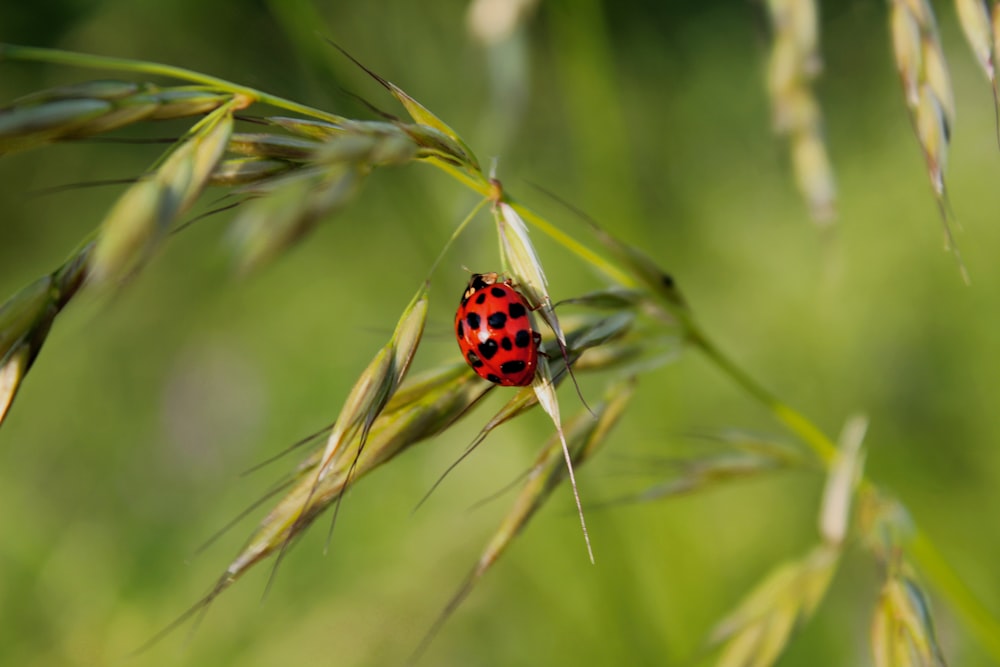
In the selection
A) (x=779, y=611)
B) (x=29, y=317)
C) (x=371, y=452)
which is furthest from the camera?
(x=779, y=611)

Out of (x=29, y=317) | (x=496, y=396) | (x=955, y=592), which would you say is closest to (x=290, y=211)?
(x=29, y=317)

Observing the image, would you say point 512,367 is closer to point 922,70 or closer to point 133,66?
point 133,66

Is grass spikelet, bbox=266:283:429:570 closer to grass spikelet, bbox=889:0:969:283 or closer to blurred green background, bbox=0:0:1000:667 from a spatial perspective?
blurred green background, bbox=0:0:1000:667

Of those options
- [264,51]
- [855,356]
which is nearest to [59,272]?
[855,356]

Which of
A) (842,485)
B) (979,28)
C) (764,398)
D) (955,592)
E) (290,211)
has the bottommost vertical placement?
(955,592)

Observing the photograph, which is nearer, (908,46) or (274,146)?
(274,146)

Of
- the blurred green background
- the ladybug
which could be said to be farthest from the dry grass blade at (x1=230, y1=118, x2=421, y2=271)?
the ladybug
